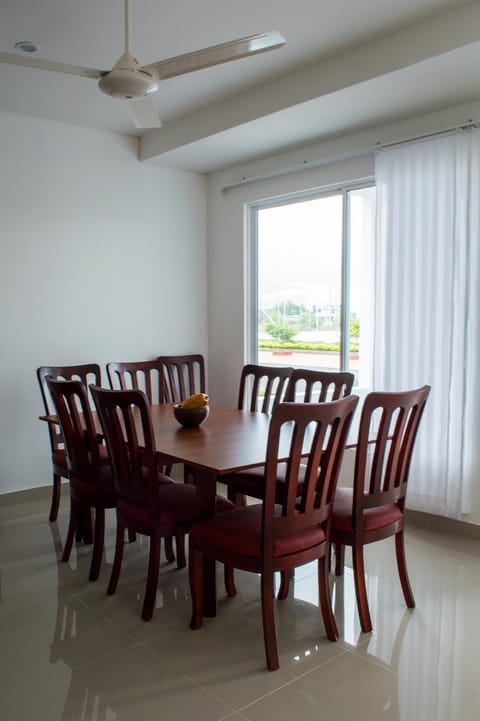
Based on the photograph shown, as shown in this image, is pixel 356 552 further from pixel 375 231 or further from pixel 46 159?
pixel 46 159

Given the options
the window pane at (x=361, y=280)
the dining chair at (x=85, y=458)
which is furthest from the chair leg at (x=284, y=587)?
the window pane at (x=361, y=280)

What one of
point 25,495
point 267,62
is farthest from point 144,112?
point 25,495

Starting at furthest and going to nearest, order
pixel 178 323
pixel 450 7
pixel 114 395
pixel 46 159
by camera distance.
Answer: pixel 178 323
pixel 46 159
pixel 450 7
pixel 114 395

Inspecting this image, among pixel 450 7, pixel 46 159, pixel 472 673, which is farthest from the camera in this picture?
pixel 46 159

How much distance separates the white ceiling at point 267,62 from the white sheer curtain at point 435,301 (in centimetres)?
36

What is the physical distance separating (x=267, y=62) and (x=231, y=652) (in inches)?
117

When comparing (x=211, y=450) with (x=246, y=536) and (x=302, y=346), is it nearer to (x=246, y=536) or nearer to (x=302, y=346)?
(x=246, y=536)

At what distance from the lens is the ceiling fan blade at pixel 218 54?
84.4 inches

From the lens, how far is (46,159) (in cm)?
417

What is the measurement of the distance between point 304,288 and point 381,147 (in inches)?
47.9

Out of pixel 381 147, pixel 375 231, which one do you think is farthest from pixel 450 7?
pixel 375 231

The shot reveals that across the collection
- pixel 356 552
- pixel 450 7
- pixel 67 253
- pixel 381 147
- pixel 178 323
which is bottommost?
pixel 356 552

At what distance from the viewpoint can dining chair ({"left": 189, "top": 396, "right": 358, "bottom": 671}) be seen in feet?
6.73

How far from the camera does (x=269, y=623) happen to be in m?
2.13
